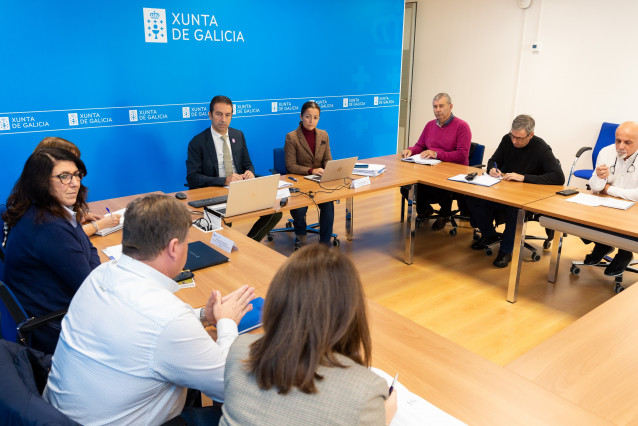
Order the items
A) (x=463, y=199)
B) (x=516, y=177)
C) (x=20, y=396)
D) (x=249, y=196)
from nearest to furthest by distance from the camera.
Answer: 1. (x=20, y=396)
2. (x=249, y=196)
3. (x=516, y=177)
4. (x=463, y=199)

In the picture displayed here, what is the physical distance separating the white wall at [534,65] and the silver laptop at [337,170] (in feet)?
11.1

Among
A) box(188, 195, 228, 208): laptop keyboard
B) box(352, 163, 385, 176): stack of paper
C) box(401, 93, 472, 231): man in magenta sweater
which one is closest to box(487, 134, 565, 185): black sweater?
box(401, 93, 472, 231): man in magenta sweater

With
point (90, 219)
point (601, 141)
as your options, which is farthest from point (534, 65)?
point (90, 219)

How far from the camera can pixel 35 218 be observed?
6.55ft

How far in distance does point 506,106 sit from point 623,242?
3944 mm

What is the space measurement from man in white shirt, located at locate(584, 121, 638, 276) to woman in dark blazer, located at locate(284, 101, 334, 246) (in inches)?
85.6

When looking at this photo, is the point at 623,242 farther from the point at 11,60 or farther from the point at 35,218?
the point at 11,60

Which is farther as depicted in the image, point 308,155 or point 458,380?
point 308,155

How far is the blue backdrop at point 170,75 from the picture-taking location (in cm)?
414

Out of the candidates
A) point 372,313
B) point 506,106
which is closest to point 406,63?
point 506,106

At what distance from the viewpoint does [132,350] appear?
4.16 feet

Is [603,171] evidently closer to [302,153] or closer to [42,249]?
[302,153]

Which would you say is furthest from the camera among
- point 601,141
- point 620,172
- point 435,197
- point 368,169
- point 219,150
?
point 601,141

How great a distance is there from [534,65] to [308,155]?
3.47 meters
